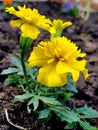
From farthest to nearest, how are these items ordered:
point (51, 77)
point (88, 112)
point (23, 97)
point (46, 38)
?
1. point (46, 38)
2. point (88, 112)
3. point (23, 97)
4. point (51, 77)

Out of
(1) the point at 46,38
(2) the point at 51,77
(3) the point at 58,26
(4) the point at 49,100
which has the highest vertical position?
(3) the point at 58,26

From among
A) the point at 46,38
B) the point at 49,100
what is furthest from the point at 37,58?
the point at 46,38

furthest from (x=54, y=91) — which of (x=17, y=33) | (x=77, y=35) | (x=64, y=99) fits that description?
(x=77, y=35)

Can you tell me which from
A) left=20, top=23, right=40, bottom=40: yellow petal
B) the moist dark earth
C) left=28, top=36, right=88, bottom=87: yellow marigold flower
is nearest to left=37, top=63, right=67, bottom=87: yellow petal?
left=28, top=36, right=88, bottom=87: yellow marigold flower

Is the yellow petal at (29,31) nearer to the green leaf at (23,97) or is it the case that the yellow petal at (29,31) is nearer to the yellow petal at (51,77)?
the yellow petal at (51,77)

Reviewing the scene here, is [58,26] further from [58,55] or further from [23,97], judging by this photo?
[23,97]

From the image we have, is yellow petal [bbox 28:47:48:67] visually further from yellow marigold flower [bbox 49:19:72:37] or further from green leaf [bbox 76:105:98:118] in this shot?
green leaf [bbox 76:105:98:118]

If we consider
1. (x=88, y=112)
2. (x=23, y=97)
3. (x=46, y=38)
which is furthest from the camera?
(x=46, y=38)

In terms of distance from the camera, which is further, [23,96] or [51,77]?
[23,96]
